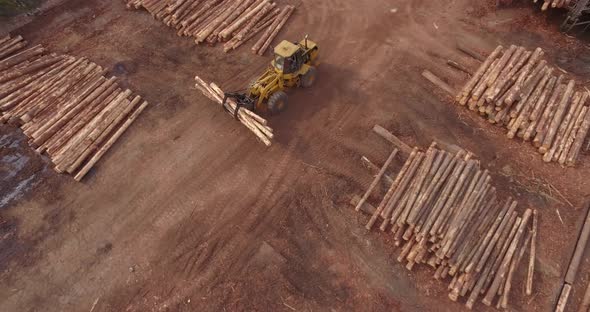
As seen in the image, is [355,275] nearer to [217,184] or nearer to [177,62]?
[217,184]

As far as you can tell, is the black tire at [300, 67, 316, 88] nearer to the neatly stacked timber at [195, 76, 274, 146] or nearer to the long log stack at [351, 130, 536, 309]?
the neatly stacked timber at [195, 76, 274, 146]

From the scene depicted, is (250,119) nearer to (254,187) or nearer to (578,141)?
(254,187)

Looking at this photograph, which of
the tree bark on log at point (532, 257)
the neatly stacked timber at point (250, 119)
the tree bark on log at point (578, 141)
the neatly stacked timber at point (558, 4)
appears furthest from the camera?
the neatly stacked timber at point (558, 4)

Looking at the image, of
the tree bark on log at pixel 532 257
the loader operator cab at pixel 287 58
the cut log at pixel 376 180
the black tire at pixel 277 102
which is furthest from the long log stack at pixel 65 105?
the tree bark on log at pixel 532 257

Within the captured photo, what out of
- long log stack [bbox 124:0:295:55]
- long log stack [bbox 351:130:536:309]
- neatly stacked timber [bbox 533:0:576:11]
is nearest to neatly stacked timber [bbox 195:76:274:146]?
long log stack [bbox 124:0:295:55]

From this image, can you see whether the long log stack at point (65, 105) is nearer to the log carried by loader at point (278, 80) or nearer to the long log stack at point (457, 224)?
the log carried by loader at point (278, 80)

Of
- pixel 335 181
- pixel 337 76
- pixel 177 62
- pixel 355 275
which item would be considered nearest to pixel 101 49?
pixel 177 62
